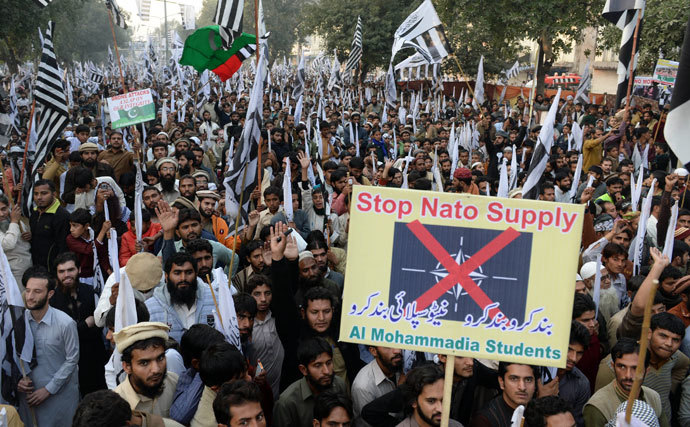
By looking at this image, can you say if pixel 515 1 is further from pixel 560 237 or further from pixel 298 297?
pixel 560 237

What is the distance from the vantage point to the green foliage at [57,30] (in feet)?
70.2

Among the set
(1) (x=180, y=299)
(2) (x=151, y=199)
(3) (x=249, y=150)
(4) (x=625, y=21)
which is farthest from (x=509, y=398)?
(4) (x=625, y=21)

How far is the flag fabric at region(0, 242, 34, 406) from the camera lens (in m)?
3.87

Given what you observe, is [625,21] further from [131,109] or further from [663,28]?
[663,28]

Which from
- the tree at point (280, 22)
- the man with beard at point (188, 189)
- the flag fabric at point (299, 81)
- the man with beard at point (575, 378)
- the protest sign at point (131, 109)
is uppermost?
the tree at point (280, 22)

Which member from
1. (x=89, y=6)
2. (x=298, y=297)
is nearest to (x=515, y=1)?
(x=298, y=297)

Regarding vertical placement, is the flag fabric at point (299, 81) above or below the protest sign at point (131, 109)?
above

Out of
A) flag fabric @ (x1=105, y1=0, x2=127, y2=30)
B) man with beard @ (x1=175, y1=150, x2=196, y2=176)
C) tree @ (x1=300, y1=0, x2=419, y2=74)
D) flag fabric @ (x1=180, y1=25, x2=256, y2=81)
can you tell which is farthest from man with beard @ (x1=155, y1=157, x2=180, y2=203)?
tree @ (x1=300, y1=0, x2=419, y2=74)

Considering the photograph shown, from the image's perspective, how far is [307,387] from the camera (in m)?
3.77

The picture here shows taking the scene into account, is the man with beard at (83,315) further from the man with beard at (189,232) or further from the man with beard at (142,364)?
the man with beard at (142,364)

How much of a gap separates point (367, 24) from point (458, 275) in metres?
27.5

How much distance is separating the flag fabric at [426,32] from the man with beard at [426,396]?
9.19 m

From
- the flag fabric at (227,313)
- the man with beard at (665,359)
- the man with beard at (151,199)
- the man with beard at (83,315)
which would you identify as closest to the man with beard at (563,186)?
the man with beard at (665,359)

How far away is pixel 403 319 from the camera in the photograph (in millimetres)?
2705
